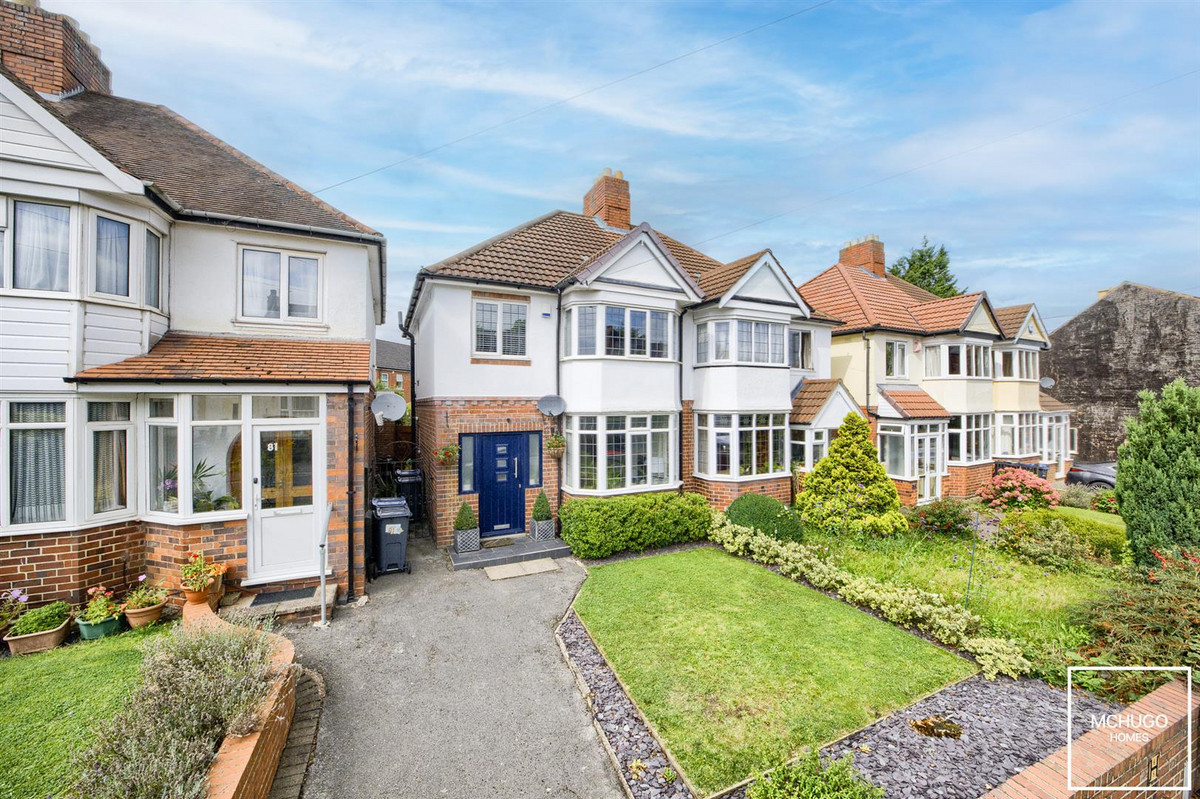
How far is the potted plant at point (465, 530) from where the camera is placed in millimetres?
10305

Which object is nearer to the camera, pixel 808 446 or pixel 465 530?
pixel 465 530

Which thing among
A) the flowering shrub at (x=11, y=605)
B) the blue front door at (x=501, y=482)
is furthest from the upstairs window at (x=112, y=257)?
the blue front door at (x=501, y=482)

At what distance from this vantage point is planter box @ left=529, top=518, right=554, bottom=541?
37.1ft

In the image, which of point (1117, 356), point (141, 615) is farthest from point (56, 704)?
point (1117, 356)

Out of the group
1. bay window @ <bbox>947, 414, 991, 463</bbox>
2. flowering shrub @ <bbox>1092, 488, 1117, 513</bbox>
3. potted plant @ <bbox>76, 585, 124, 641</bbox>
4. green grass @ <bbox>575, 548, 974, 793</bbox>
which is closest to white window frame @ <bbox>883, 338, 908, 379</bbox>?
bay window @ <bbox>947, 414, 991, 463</bbox>

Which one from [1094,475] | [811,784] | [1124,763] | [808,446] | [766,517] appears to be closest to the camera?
[811,784]

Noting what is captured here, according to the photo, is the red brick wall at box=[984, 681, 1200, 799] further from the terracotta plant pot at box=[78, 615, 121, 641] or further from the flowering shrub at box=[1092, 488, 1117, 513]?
the flowering shrub at box=[1092, 488, 1117, 513]

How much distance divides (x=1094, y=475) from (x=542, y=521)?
24.5 meters

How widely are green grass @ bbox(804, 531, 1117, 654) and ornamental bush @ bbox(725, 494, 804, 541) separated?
54 cm

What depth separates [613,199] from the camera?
16.0 meters

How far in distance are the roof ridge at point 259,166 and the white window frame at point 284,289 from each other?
1071mm

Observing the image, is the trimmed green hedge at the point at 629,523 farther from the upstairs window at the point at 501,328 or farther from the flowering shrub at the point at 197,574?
the flowering shrub at the point at 197,574

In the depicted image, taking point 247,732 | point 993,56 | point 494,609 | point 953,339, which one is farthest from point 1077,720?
point 953,339

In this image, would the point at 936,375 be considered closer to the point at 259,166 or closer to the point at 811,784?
Answer: the point at 811,784
